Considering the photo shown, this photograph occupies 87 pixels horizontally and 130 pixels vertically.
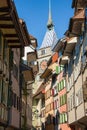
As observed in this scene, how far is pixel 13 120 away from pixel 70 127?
18.0 metres

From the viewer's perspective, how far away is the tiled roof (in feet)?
403

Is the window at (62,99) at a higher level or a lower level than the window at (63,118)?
higher

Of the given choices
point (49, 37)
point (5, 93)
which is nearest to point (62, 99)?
point (5, 93)

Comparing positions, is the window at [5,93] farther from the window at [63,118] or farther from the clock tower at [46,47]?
the clock tower at [46,47]

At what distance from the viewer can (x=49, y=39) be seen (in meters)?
129

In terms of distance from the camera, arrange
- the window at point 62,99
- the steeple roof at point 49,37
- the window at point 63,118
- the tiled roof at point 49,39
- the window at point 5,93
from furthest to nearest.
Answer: the steeple roof at point 49,37
the tiled roof at point 49,39
the window at point 62,99
the window at point 63,118
the window at point 5,93

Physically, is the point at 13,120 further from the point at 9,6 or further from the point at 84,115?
the point at 9,6

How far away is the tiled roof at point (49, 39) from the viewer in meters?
123

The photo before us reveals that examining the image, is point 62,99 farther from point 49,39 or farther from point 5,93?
point 49,39

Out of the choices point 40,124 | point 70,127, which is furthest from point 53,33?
point 70,127

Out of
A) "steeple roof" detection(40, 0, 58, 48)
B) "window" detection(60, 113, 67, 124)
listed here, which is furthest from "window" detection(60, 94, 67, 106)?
"steeple roof" detection(40, 0, 58, 48)

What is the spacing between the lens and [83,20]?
25906 millimetres

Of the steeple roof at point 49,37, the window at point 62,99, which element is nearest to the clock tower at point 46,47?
the steeple roof at point 49,37

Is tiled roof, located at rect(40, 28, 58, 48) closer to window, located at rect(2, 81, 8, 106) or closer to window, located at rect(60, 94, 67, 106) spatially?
window, located at rect(60, 94, 67, 106)
